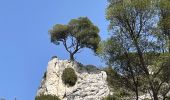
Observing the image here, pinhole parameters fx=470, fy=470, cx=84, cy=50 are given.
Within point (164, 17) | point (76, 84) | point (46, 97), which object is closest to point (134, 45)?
point (164, 17)

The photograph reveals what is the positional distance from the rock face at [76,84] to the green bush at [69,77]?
600 mm

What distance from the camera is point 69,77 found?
258ft

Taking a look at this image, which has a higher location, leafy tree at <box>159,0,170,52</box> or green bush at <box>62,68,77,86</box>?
green bush at <box>62,68,77,86</box>

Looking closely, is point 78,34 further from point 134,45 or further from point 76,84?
point 134,45

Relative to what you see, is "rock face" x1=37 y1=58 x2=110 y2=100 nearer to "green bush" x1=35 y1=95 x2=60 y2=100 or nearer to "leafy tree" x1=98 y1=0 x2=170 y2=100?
"green bush" x1=35 y1=95 x2=60 y2=100

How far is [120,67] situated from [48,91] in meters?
41.0

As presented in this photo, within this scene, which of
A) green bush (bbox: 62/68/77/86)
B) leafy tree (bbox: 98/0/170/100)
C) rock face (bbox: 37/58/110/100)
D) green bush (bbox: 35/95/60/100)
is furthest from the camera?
green bush (bbox: 62/68/77/86)

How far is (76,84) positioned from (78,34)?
1135cm

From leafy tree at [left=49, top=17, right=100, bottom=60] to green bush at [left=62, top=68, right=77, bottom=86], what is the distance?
16.7 ft

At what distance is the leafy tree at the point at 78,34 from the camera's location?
85.2 m

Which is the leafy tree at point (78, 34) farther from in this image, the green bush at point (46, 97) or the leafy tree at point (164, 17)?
the leafy tree at point (164, 17)

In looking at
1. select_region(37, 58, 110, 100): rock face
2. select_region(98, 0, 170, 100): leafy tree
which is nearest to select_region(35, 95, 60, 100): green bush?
select_region(37, 58, 110, 100): rock face

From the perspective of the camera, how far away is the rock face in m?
74.5

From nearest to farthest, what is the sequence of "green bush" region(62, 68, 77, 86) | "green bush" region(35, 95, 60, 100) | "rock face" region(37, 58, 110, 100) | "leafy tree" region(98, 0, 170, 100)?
"leafy tree" region(98, 0, 170, 100), "green bush" region(35, 95, 60, 100), "rock face" region(37, 58, 110, 100), "green bush" region(62, 68, 77, 86)
